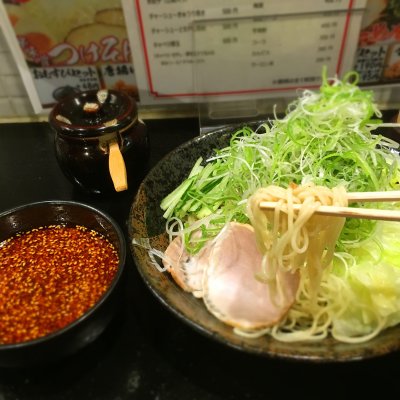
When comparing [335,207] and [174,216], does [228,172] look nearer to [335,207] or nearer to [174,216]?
[174,216]

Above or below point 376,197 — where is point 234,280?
below

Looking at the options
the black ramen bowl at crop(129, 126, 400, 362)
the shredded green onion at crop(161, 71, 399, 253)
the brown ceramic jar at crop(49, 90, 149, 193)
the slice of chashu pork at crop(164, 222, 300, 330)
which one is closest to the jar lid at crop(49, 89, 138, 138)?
the brown ceramic jar at crop(49, 90, 149, 193)

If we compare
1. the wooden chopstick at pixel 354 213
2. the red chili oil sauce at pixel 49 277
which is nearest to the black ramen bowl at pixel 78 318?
the red chili oil sauce at pixel 49 277

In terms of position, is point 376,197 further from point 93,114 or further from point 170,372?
point 93,114

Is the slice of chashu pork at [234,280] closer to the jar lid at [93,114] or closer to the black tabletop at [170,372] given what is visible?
the black tabletop at [170,372]

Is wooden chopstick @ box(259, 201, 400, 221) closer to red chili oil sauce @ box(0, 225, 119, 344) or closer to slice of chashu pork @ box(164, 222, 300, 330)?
slice of chashu pork @ box(164, 222, 300, 330)

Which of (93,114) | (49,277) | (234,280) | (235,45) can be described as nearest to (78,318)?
(49,277)

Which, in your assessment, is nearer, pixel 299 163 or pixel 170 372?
pixel 170 372
